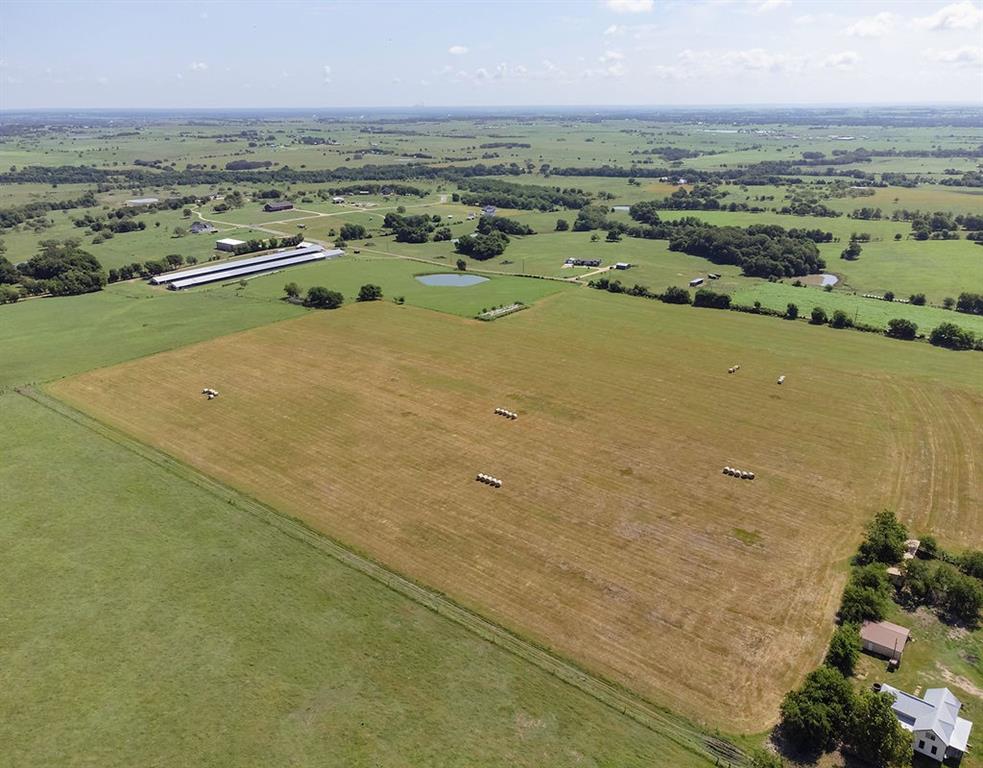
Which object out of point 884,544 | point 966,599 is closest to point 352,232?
point 884,544

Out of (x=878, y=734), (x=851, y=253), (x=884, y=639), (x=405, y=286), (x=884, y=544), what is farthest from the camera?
(x=851, y=253)

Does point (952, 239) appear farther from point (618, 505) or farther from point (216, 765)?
point (216, 765)

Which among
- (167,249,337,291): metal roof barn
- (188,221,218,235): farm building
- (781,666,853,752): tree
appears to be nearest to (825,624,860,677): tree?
(781,666,853,752): tree

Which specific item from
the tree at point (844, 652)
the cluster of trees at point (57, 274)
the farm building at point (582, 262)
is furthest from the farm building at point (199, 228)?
the tree at point (844, 652)

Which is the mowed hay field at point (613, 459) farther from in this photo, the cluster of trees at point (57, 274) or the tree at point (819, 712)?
the cluster of trees at point (57, 274)

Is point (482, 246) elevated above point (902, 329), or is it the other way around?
point (482, 246)

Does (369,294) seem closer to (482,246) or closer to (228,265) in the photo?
(228,265)

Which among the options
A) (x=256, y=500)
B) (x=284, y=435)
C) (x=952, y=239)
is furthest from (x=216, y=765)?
(x=952, y=239)

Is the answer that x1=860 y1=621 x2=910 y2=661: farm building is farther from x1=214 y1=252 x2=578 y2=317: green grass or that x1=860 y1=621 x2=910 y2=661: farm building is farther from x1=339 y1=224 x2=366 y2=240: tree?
x1=339 y1=224 x2=366 y2=240: tree
